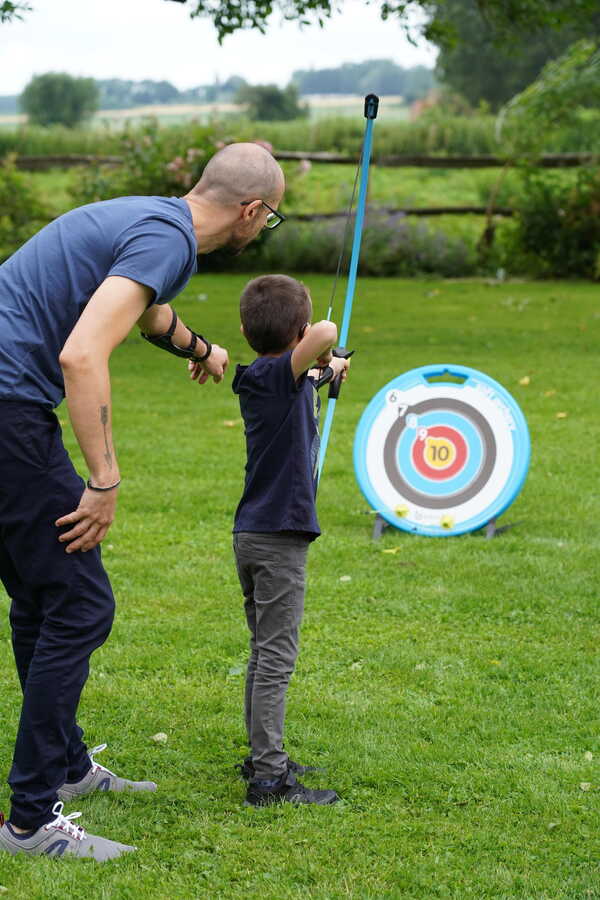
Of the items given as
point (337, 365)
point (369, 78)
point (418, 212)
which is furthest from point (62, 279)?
point (369, 78)

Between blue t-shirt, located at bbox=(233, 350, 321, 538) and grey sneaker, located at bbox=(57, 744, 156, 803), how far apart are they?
2.88ft

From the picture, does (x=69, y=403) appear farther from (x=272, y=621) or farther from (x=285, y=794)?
(x=285, y=794)

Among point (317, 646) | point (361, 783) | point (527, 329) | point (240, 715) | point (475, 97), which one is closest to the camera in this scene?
point (361, 783)

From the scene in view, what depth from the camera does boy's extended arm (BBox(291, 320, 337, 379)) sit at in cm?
304

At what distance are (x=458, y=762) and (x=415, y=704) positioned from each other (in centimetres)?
47

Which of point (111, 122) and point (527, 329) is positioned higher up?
point (111, 122)

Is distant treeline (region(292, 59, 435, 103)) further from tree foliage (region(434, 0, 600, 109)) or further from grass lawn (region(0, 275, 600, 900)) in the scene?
grass lawn (region(0, 275, 600, 900))

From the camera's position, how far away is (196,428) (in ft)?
29.7

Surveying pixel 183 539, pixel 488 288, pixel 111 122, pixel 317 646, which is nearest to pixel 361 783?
pixel 317 646

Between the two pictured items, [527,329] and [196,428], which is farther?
[527,329]

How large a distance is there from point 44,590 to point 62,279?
2.64ft

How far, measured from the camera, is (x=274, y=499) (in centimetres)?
328

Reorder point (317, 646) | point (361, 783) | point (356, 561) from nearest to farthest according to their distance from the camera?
point (361, 783) → point (317, 646) → point (356, 561)

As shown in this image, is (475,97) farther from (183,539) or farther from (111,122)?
(183,539)
